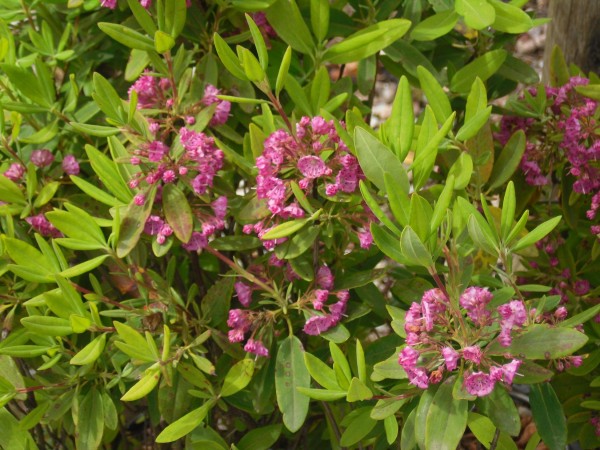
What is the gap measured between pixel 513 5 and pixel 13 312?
120cm

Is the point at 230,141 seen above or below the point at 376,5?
below

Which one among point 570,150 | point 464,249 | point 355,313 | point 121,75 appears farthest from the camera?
point 121,75

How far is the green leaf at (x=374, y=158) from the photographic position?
1438 mm

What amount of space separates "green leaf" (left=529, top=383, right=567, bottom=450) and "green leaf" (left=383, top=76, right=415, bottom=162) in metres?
0.50

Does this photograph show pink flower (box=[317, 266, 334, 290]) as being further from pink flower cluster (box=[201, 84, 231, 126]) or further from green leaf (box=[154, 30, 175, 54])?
green leaf (box=[154, 30, 175, 54])

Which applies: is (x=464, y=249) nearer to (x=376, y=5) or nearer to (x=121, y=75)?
(x=376, y=5)

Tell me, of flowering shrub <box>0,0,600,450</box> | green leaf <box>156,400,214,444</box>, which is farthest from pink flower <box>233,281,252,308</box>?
green leaf <box>156,400,214,444</box>

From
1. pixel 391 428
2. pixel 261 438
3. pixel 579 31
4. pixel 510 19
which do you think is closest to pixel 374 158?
pixel 391 428

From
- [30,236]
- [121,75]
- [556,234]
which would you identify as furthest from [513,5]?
[30,236]

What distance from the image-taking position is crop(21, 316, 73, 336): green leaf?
1640 mm

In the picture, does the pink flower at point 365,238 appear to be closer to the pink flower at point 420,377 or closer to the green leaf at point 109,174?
the pink flower at point 420,377

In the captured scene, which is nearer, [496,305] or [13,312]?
[496,305]

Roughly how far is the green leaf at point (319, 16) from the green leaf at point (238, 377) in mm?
666

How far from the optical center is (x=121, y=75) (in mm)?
2195
